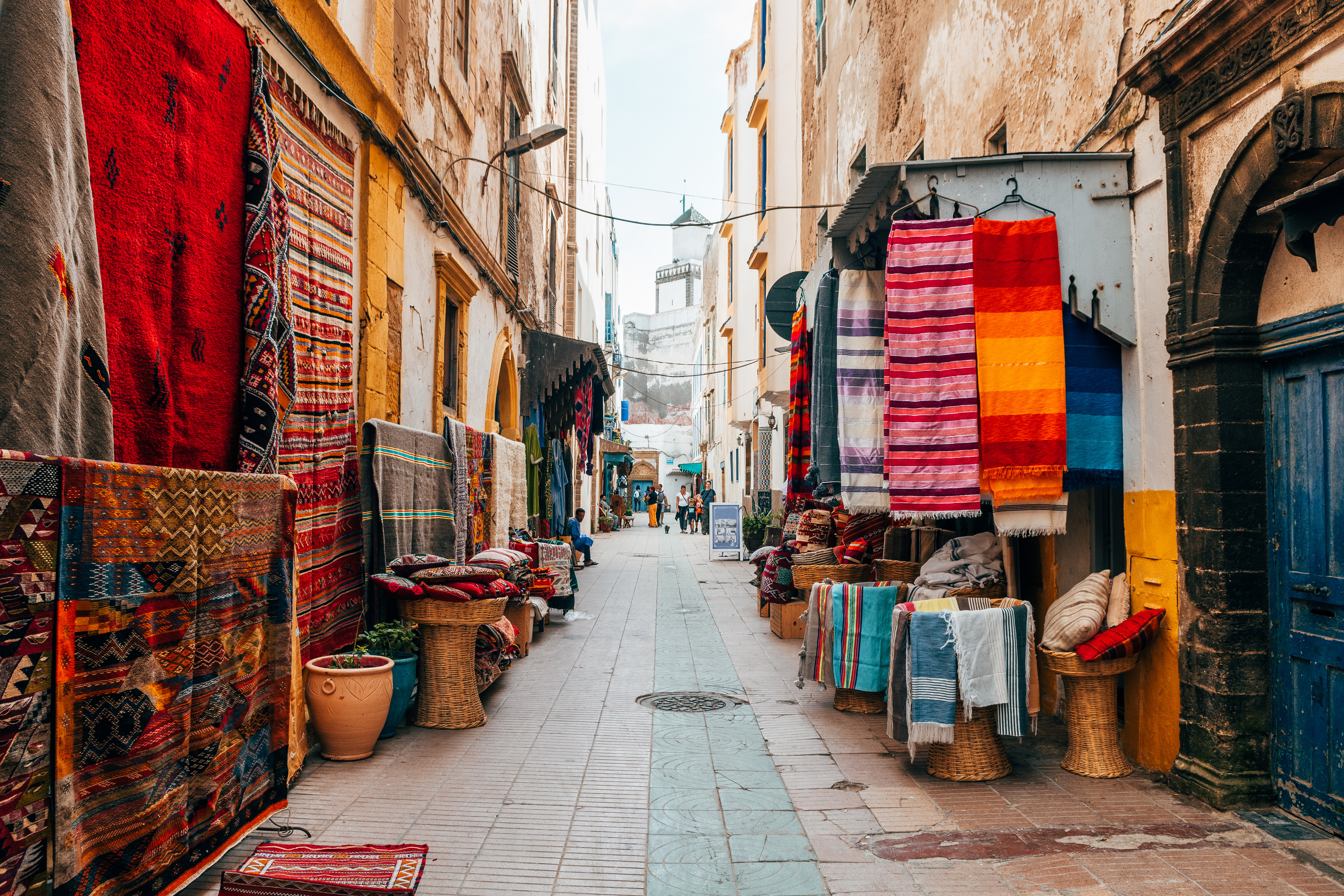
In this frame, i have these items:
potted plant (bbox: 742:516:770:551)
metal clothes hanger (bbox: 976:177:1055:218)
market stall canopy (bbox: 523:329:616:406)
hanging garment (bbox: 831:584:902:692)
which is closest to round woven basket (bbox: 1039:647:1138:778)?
hanging garment (bbox: 831:584:902:692)

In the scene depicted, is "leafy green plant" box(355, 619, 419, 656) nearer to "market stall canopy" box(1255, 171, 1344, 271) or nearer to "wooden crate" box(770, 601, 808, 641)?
"wooden crate" box(770, 601, 808, 641)

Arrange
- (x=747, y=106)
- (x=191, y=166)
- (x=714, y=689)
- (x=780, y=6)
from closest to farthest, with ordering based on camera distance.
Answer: (x=191, y=166) < (x=714, y=689) < (x=780, y=6) < (x=747, y=106)

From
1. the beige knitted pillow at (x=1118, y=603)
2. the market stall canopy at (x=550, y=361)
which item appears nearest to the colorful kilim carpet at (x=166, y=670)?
the beige knitted pillow at (x=1118, y=603)

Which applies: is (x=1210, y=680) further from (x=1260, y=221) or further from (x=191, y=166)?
(x=191, y=166)

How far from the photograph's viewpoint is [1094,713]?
4855 millimetres

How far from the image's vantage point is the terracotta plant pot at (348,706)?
4816 mm

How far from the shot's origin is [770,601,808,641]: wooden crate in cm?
920

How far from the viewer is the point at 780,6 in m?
18.8

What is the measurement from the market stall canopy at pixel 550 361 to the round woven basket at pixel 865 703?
26.2ft

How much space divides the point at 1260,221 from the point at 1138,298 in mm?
850

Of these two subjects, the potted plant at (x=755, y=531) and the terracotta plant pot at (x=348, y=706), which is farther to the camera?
the potted plant at (x=755, y=531)

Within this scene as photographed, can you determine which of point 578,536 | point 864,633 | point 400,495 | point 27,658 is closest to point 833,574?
point 864,633

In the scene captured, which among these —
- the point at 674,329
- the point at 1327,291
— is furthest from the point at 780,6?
the point at 674,329

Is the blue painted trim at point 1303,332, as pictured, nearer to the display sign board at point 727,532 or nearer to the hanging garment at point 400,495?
the hanging garment at point 400,495
